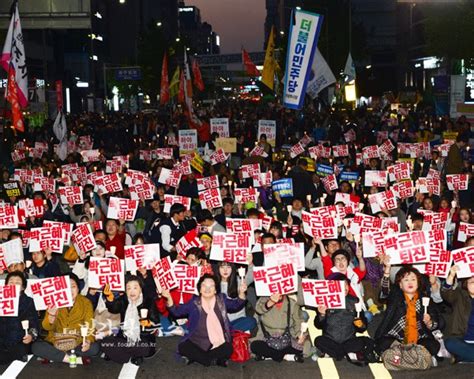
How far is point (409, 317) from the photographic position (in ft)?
31.0

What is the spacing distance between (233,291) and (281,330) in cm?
118

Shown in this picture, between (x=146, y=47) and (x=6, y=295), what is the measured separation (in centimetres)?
7788

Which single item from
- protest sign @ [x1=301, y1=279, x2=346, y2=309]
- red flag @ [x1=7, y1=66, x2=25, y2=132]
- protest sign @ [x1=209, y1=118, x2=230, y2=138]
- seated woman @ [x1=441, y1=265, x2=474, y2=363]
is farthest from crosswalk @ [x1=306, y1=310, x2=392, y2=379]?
protest sign @ [x1=209, y1=118, x2=230, y2=138]

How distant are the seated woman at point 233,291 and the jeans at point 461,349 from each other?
8.02ft

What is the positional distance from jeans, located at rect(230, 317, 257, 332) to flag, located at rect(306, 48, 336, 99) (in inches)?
541

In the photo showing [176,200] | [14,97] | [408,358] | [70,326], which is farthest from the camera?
[14,97]

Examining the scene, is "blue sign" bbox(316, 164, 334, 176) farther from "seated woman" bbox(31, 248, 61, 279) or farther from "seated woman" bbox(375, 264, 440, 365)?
"seated woman" bbox(375, 264, 440, 365)

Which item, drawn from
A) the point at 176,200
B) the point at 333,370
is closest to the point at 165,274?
the point at 333,370

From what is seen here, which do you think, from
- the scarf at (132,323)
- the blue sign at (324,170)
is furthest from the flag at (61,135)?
the scarf at (132,323)

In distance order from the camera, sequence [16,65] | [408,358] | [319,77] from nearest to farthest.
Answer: [408,358], [16,65], [319,77]

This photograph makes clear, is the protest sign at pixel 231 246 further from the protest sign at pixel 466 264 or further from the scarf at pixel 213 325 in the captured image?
the protest sign at pixel 466 264

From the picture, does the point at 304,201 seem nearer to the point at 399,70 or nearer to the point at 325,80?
the point at 325,80

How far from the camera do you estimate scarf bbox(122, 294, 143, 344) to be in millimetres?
9805

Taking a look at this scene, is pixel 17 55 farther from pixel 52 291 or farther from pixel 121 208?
pixel 52 291
